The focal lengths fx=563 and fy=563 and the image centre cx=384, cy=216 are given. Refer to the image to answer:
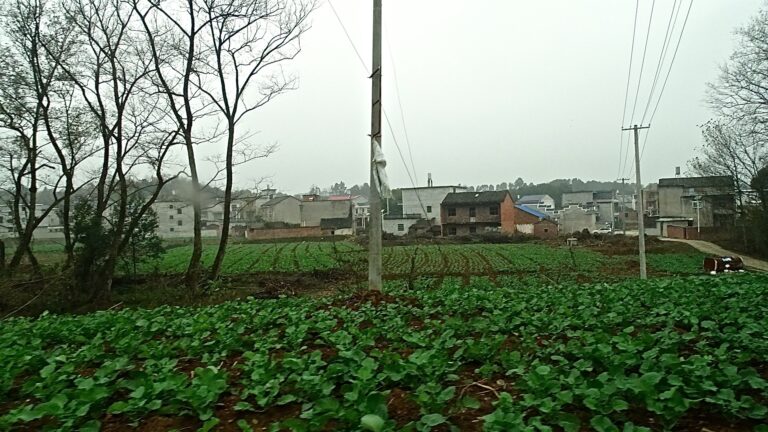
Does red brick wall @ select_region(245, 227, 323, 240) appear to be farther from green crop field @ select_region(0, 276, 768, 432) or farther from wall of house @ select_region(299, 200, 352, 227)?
green crop field @ select_region(0, 276, 768, 432)

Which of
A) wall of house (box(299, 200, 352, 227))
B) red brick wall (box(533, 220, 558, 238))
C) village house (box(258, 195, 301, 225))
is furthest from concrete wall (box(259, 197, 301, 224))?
red brick wall (box(533, 220, 558, 238))

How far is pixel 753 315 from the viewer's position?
5.47 m

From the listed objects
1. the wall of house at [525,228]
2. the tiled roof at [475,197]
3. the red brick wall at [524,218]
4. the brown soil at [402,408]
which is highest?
the tiled roof at [475,197]

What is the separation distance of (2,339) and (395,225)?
68.7m

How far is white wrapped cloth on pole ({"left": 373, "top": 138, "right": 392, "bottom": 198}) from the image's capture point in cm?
1073

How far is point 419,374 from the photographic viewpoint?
365 cm

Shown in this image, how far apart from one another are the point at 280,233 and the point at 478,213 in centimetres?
2419

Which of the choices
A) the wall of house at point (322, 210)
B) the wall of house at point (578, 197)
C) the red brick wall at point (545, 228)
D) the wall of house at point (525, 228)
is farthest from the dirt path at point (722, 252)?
the wall of house at point (578, 197)

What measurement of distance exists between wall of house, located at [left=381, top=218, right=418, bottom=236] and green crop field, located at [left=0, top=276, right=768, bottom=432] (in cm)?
6722

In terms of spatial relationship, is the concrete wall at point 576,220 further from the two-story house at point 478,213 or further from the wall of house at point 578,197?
the wall of house at point 578,197

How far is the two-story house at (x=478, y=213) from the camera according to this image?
6875cm

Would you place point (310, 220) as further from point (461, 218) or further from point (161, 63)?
point (161, 63)

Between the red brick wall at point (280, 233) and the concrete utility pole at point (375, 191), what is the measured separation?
54.5 meters

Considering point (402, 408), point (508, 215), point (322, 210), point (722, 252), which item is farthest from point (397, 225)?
point (402, 408)
